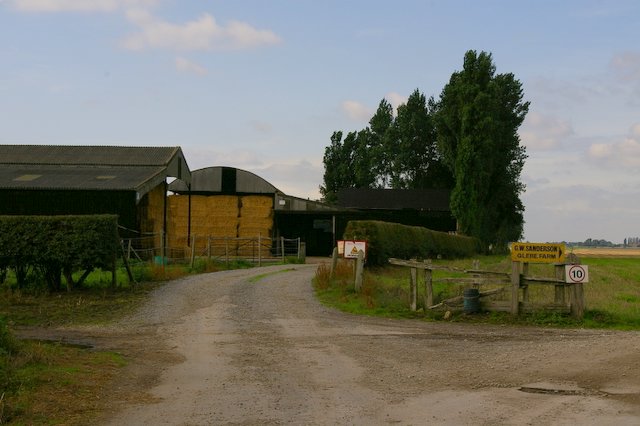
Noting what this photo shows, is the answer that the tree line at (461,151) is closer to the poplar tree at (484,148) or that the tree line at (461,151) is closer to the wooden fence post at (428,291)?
the poplar tree at (484,148)

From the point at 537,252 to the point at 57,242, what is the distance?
13.8 metres

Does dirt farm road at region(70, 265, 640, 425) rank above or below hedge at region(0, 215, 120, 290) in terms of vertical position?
below

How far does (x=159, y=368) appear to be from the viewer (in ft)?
38.8

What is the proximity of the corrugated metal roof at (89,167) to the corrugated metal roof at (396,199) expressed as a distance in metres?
29.2

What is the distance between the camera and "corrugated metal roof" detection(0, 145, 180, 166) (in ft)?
144

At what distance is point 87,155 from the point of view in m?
45.2

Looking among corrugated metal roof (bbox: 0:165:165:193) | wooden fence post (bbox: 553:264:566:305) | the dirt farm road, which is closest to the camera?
the dirt farm road

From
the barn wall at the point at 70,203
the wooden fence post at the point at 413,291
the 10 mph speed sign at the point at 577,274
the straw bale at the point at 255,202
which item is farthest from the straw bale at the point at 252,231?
the 10 mph speed sign at the point at 577,274

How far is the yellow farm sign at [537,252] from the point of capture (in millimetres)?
17953

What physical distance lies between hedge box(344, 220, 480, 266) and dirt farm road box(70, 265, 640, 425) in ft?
36.8

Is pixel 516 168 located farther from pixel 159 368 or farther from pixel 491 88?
pixel 159 368

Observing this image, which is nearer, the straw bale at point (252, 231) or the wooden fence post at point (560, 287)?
the wooden fence post at point (560, 287)

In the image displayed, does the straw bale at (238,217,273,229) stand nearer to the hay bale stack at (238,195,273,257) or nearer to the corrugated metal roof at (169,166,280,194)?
the hay bale stack at (238,195,273,257)

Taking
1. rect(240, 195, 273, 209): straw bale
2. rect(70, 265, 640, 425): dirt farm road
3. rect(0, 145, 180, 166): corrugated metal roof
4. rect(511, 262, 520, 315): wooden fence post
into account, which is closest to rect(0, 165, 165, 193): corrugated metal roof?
rect(0, 145, 180, 166): corrugated metal roof
